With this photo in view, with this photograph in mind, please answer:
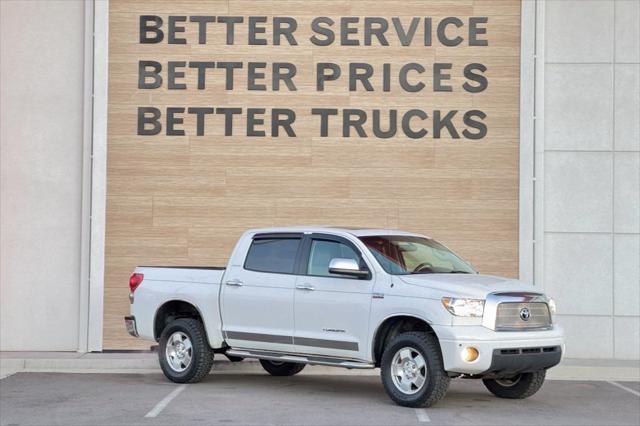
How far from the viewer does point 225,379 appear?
15.2 m

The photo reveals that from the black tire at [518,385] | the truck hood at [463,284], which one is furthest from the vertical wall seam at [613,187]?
the truck hood at [463,284]

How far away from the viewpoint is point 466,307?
1194 centimetres

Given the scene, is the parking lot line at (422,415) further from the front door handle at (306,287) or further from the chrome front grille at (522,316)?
the front door handle at (306,287)

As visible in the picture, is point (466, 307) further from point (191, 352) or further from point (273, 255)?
point (191, 352)

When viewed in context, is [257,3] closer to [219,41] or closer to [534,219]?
[219,41]

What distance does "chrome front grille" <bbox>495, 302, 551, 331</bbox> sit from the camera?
39.5 feet

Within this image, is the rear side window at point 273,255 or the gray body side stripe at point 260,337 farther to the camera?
the rear side window at point 273,255

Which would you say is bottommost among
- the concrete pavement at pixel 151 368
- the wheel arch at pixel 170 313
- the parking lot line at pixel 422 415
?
the concrete pavement at pixel 151 368

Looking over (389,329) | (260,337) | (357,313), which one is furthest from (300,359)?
(389,329)

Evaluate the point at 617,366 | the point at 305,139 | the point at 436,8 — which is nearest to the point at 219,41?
the point at 305,139

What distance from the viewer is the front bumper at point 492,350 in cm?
1175

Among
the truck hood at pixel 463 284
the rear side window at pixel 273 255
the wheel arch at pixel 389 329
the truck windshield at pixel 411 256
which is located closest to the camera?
the truck hood at pixel 463 284

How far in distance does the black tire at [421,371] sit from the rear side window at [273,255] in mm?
1903

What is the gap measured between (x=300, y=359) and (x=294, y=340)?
238mm
